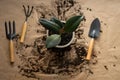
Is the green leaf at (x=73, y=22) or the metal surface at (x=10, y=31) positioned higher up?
the green leaf at (x=73, y=22)

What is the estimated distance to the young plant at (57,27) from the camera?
110 cm

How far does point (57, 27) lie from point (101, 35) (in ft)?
0.76

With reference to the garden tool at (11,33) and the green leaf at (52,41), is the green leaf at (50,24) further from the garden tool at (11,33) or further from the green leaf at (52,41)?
the garden tool at (11,33)

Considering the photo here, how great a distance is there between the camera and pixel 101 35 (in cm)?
123

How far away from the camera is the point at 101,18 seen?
49.8 inches

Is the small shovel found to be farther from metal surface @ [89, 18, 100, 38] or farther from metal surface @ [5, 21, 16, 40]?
metal surface @ [5, 21, 16, 40]

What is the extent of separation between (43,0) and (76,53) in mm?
323

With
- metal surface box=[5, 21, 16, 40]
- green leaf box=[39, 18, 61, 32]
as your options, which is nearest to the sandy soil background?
metal surface box=[5, 21, 16, 40]

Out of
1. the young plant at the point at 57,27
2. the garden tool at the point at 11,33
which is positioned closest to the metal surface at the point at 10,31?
the garden tool at the point at 11,33

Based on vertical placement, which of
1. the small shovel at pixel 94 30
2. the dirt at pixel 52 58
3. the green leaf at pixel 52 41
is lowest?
the dirt at pixel 52 58

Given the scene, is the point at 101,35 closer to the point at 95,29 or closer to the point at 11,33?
the point at 95,29

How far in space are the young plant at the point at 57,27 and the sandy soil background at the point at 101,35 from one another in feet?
0.44

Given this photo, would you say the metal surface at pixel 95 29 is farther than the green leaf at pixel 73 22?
Yes

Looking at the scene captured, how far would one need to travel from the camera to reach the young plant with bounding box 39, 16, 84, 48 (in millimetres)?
1099
